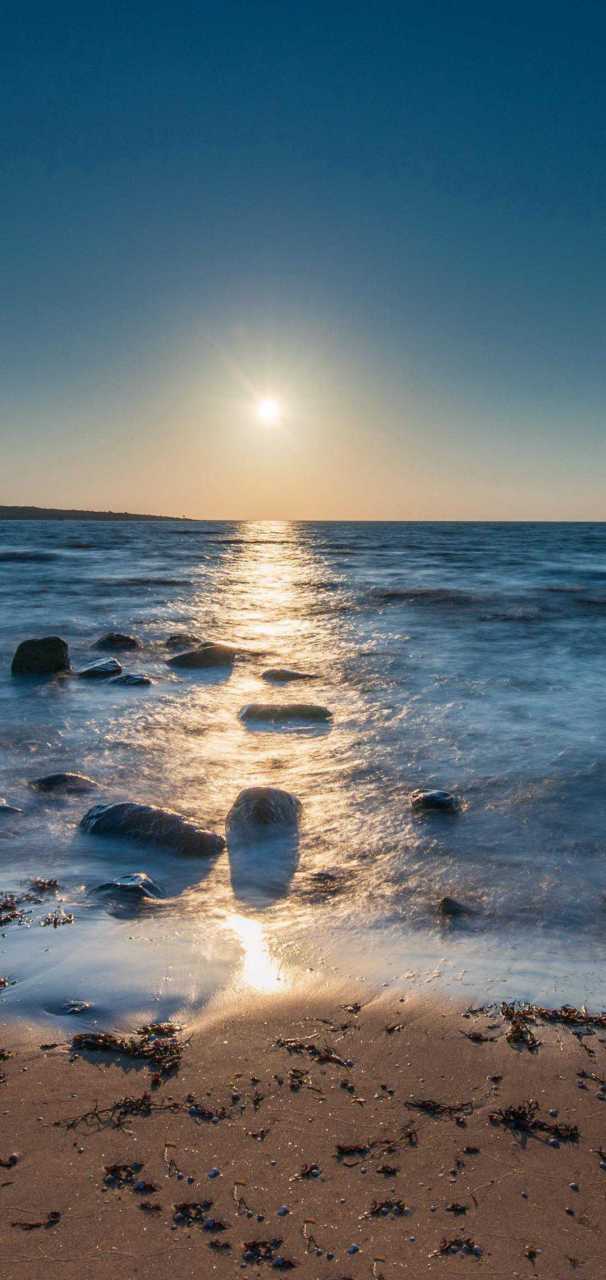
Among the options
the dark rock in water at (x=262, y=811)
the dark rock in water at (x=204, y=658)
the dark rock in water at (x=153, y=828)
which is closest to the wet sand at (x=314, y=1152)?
the dark rock in water at (x=153, y=828)

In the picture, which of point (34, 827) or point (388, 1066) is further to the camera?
point (34, 827)

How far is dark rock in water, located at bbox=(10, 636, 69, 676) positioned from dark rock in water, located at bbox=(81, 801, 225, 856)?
529cm

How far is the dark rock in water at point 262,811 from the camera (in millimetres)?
4934

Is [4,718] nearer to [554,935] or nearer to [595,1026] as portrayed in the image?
[554,935]

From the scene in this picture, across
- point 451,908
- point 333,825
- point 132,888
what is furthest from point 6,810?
point 451,908

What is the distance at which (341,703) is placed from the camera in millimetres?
Answer: 8648

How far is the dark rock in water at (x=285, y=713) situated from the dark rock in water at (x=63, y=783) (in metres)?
2.32

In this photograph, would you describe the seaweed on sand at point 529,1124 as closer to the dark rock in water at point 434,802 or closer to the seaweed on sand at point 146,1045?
the seaweed on sand at point 146,1045

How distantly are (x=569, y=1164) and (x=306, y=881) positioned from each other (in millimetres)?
2166

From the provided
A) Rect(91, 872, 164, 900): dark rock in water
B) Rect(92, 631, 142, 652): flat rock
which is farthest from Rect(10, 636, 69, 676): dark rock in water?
Rect(91, 872, 164, 900): dark rock in water

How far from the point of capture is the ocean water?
3.32m

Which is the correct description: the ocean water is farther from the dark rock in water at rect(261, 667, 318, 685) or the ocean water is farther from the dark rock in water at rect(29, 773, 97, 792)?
the dark rock in water at rect(261, 667, 318, 685)

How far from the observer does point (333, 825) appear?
510 centimetres

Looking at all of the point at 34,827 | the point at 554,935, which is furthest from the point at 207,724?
the point at 554,935
